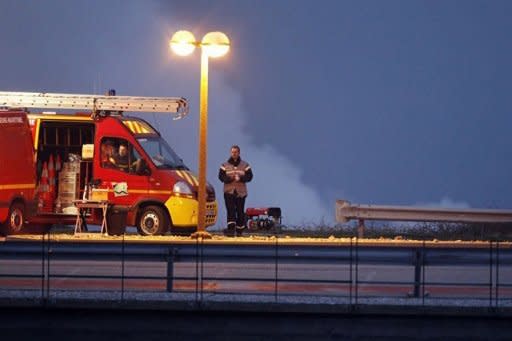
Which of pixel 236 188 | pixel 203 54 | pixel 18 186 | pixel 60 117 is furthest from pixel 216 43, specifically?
pixel 18 186

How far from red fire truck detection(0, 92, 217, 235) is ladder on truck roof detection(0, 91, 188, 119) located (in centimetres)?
2

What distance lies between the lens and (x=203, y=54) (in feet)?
72.2

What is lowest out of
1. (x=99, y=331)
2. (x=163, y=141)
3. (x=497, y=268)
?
(x=99, y=331)

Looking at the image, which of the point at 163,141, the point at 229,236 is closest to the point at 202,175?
the point at 229,236

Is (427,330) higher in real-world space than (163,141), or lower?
lower

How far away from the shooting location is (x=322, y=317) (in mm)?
11609

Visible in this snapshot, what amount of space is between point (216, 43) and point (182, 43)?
0.65 meters

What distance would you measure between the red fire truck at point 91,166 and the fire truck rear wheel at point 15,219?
2cm

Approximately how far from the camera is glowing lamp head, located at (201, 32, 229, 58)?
70.9ft

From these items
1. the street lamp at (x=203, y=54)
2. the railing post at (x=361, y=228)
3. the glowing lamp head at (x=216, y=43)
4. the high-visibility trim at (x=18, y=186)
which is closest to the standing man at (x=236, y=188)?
the street lamp at (x=203, y=54)

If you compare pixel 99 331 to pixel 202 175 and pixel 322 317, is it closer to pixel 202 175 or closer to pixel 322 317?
pixel 322 317

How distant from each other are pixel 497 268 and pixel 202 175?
1118cm

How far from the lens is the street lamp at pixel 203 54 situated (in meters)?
21.6

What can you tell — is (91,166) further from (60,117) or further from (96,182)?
(60,117)
